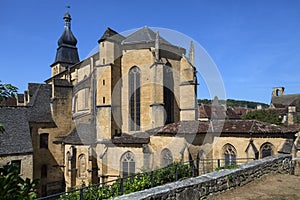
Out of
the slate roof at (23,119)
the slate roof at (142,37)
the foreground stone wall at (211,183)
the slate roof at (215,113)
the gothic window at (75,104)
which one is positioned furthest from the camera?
the slate roof at (215,113)

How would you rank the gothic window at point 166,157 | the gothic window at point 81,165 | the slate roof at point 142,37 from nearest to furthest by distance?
the gothic window at point 166,157
the gothic window at point 81,165
the slate roof at point 142,37

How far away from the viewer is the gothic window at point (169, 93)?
2498cm

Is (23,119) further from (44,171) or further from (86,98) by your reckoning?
(86,98)

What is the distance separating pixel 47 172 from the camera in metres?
26.1

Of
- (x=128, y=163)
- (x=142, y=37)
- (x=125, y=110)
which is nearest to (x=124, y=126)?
(x=125, y=110)

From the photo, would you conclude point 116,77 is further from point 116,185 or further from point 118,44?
point 116,185

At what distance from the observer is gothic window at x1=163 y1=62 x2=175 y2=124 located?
25.0 m

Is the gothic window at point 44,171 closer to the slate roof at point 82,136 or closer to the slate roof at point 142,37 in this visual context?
the slate roof at point 82,136

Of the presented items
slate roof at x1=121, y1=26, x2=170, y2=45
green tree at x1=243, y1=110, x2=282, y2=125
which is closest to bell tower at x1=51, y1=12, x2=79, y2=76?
slate roof at x1=121, y1=26, x2=170, y2=45

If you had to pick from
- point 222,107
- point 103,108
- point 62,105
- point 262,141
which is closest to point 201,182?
point 262,141

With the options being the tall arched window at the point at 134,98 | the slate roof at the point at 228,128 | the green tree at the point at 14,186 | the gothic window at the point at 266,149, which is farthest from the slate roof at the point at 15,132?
the green tree at the point at 14,186

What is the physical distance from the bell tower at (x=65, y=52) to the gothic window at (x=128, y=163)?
36832 mm

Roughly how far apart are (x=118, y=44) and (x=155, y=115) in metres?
8.18

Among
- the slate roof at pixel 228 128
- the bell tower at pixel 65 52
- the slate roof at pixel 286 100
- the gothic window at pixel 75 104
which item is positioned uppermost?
the bell tower at pixel 65 52
